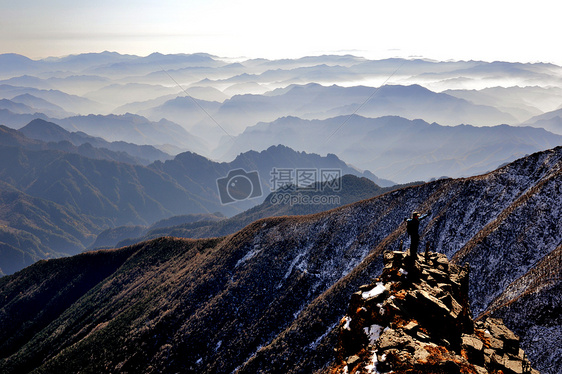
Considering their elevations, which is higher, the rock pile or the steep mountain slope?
the rock pile

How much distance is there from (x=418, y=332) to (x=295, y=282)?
6124 cm

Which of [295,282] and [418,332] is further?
[295,282]

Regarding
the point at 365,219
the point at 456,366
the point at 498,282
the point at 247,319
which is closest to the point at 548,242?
the point at 498,282

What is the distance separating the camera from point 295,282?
76.6 m

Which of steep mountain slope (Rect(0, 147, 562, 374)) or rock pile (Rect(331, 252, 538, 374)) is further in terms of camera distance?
steep mountain slope (Rect(0, 147, 562, 374))

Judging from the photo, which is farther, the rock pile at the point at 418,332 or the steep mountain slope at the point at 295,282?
the steep mountain slope at the point at 295,282

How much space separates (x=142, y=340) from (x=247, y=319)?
26009 millimetres

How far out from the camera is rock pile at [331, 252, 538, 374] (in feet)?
52.5

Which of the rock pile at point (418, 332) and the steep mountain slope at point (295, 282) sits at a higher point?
the rock pile at point (418, 332)

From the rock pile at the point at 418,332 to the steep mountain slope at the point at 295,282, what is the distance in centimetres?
2071

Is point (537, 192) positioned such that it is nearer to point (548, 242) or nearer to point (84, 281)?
point (548, 242)

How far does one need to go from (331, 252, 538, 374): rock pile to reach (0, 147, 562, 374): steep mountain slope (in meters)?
20.7

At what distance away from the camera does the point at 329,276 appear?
76.2 metres

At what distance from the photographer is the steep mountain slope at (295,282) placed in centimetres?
5241
